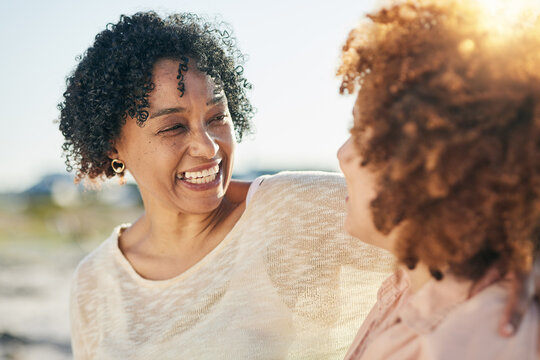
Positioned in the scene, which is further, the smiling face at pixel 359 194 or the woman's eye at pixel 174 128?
the woman's eye at pixel 174 128

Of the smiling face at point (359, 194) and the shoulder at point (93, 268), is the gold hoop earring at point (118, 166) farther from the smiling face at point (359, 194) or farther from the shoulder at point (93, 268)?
the smiling face at point (359, 194)

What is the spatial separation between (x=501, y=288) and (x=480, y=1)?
0.76m

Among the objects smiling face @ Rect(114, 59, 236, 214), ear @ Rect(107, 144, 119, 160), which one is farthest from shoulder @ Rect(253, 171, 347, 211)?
ear @ Rect(107, 144, 119, 160)

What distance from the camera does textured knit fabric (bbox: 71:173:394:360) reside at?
264 cm

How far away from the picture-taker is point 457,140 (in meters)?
1.32

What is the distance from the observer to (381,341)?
62.1 inches

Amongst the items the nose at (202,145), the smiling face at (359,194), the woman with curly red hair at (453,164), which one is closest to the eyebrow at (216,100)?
the nose at (202,145)

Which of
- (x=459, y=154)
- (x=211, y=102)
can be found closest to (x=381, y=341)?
(x=459, y=154)

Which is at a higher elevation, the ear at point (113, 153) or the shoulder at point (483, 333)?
the ear at point (113, 153)

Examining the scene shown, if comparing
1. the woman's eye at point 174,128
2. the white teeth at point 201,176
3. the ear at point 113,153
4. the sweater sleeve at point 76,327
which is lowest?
the sweater sleeve at point 76,327

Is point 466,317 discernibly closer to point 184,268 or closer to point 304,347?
point 304,347

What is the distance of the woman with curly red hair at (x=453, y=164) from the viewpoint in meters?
1.32

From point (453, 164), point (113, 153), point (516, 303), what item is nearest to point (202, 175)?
point (113, 153)

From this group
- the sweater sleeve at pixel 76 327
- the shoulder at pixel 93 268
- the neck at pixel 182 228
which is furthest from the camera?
the shoulder at pixel 93 268
